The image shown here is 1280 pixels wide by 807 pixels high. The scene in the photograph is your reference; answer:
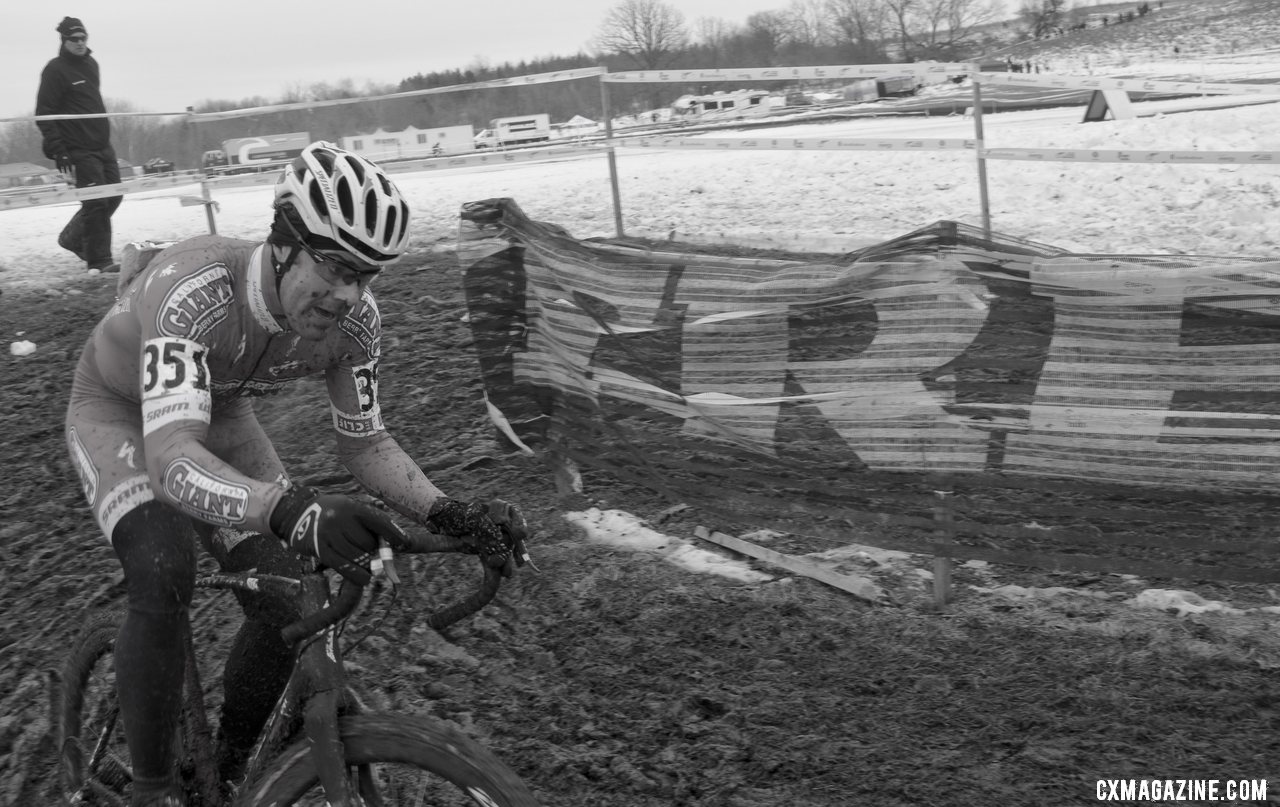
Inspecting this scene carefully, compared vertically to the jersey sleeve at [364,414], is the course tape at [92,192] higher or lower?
higher

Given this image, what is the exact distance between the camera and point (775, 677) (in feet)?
13.9

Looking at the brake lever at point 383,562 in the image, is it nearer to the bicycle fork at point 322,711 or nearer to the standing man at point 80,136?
the bicycle fork at point 322,711

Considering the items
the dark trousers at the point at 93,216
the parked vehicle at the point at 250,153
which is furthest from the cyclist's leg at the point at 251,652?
the parked vehicle at the point at 250,153

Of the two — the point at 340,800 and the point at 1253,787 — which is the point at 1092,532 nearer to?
the point at 1253,787

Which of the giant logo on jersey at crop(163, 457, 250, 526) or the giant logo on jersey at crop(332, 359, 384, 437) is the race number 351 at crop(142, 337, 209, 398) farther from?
the giant logo on jersey at crop(332, 359, 384, 437)

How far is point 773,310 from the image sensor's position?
202 inches

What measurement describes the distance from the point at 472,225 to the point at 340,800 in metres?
4.53

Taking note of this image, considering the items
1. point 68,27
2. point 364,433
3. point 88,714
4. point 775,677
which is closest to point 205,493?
point 364,433

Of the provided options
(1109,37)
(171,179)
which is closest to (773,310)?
(171,179)

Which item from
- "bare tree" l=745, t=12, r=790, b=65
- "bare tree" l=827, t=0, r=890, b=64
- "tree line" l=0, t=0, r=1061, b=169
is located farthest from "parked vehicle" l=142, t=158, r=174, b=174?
"bare tree" l=827, t=0, r=890, b=64

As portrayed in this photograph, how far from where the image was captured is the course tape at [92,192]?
11070mm

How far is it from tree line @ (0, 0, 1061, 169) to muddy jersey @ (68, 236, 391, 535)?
26.1ft

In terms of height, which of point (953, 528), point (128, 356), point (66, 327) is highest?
point (128, 356)

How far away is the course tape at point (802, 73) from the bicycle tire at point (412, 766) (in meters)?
7.52
